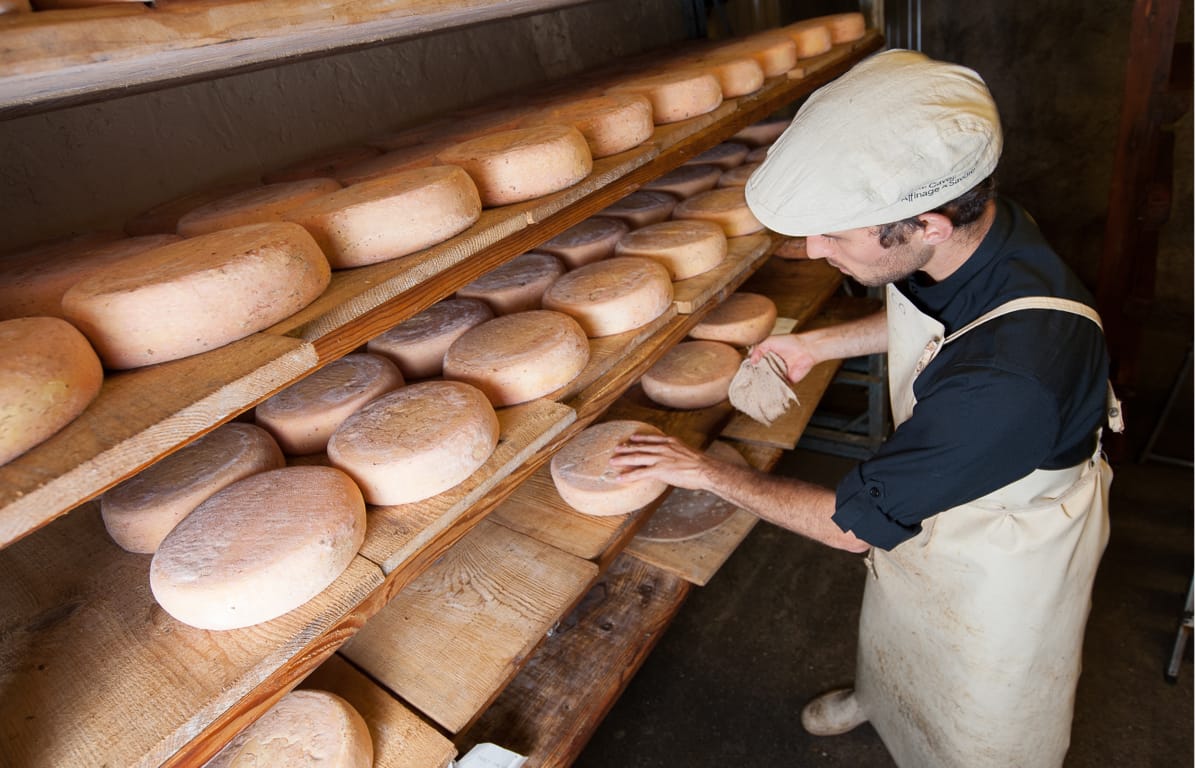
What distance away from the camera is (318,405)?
5.40 feet

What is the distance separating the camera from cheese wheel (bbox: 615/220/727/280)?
229cm

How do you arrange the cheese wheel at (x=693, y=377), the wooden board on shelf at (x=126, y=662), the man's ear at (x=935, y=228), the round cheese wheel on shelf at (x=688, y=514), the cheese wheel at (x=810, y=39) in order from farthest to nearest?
the cheese wheel at (x=810, y=39) → the cheese wheel at (x=693, y=377) → the round cheese wheel on shelf at (x=688, y=514) → the man's ear at (x=935, y=228) → the wooden board on shelf at (x=126, y=662)

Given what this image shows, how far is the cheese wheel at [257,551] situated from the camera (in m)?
1.16

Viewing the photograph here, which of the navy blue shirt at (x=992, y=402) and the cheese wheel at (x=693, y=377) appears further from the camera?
the cheese wheel at (x=693, y=377)

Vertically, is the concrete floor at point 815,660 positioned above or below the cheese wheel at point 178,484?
below

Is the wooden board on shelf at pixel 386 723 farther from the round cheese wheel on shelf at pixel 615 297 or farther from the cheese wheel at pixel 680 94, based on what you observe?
the cheese wheel at pixel 680 94

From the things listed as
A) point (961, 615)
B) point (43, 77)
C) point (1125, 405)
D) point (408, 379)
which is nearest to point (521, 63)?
point (408, 379)

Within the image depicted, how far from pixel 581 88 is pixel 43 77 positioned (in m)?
2.04

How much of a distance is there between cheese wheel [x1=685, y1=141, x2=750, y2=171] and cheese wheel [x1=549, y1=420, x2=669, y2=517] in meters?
1.73

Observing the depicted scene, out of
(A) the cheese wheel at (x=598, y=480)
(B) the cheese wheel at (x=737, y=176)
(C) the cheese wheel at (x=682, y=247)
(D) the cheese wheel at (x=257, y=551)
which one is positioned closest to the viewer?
(D) the cheese wheel at (x=257, y=551)

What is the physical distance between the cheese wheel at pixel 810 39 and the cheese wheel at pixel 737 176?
0.60m

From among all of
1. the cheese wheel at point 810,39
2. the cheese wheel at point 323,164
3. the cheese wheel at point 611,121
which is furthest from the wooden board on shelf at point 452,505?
the cheese wheel at point 810,39

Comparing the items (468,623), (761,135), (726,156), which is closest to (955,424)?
(468,623)

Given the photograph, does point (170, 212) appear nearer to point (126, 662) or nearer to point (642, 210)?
point (126, 662)
